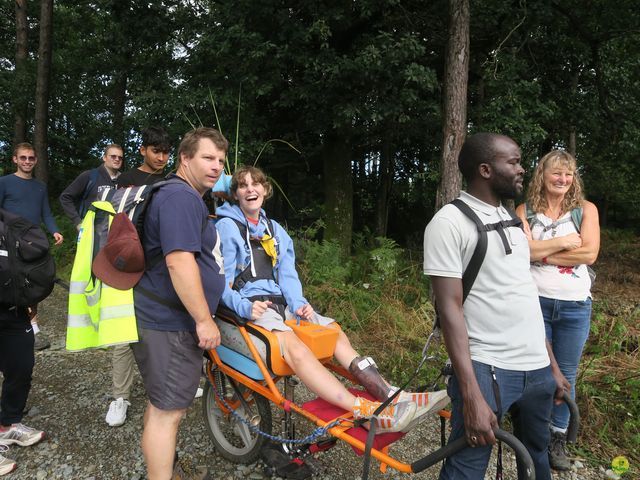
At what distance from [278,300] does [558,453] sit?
226 cm

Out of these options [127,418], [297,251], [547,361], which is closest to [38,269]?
[127,418]

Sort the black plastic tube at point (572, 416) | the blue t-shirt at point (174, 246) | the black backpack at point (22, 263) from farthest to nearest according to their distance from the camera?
the black backpack at point (22, 263), the blue t-shirt at point (174, 246), the black plastic tube at point (572, 416)

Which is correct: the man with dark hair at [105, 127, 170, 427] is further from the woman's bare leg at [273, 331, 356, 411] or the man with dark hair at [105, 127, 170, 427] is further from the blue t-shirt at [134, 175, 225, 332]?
the woman's bare leg at [273, 331, 356, 411]

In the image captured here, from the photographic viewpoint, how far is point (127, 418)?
366 centimetres

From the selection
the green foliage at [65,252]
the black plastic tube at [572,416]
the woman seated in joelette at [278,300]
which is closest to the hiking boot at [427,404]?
the woman seated in joelette at [278,300]

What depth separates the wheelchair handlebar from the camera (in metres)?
1.56

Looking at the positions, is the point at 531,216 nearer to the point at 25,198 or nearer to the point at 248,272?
the point at 248,272

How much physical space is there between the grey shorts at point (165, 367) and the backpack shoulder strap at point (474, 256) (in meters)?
1.49

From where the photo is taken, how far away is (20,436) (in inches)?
127

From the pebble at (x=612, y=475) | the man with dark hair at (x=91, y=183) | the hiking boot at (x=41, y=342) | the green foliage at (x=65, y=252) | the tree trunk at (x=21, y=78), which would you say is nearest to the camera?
the pebble at (x=612, y=475)

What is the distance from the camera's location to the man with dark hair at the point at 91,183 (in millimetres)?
4305

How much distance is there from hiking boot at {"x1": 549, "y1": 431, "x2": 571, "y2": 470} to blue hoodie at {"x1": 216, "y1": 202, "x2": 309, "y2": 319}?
2.03 meters

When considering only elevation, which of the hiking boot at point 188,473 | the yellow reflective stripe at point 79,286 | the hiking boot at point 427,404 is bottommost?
the hiking boot at point 188,473

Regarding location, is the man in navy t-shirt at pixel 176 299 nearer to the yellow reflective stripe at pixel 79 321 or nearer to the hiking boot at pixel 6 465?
the yellow reflective stripe at pixel 79 321
